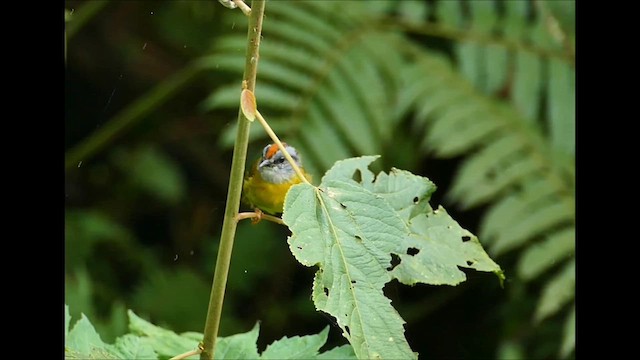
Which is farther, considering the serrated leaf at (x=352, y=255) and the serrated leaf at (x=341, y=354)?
the serrated leaf at (x=341, y=354)

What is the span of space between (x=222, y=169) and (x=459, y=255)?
195 cm

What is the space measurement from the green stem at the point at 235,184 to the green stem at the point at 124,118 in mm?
1546

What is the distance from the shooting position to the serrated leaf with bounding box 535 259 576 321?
196cm

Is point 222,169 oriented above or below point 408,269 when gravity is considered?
above

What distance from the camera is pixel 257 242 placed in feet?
8.25

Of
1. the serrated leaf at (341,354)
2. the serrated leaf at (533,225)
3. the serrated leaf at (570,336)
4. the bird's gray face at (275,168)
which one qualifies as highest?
the bird's gray face at (275,168)

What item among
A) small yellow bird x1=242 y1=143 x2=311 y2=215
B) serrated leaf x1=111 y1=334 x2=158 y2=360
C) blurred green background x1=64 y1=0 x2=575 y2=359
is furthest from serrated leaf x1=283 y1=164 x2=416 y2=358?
blurred green background x1=64 y1=0 x2=575 y2=359

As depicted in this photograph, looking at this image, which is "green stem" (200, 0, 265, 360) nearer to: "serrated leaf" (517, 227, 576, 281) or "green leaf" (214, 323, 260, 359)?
"green leaf" (214, 323, 260, 359)

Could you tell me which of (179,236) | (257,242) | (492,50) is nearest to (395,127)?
(492,50)

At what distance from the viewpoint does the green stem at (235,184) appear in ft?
2.16

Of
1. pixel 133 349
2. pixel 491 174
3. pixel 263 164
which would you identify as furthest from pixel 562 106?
pixel 133 349

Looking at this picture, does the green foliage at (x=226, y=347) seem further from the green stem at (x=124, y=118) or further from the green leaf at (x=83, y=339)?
the green stem at (x=124, y=118)

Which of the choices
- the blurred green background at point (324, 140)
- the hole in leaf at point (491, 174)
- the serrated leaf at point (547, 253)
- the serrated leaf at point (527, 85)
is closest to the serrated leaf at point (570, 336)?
the blurred green background at point (324, 140)
